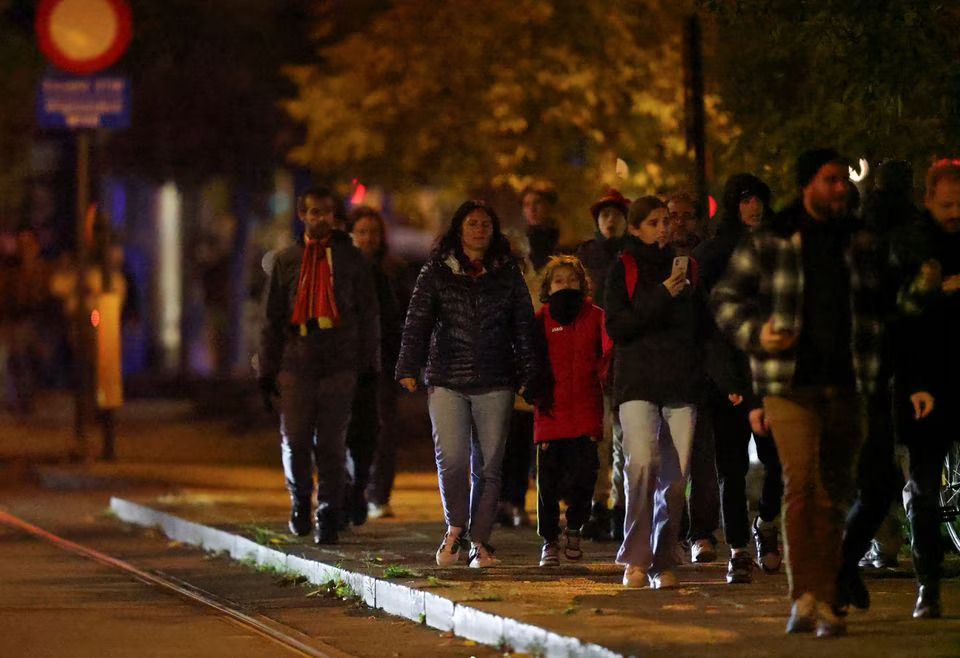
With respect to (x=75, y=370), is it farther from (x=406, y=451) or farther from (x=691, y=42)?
(x=691, y=42)

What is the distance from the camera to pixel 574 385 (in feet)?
39.0

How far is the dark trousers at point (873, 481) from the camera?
9312 millimetres

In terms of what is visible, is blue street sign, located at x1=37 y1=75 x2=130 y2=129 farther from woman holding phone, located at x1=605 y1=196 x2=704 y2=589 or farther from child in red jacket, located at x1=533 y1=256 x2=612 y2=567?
woman holding phone, located at x1=605 y1=196 x2=704 y2=589

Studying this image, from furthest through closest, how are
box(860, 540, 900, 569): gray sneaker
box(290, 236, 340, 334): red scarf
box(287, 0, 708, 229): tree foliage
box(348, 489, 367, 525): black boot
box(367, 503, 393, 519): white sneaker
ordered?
1. box(287, 0, 708, 229): tree foliage
2. box(367, 503, 393, 519): white sneaker
3. box(348, 489, 367, 525): black boot
4. box(290, 236, 340, 334): red scarf
5. box(860, 540, 900, 569): gray sneaker

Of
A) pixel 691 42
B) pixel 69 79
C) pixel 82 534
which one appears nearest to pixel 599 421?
pixel 82 534

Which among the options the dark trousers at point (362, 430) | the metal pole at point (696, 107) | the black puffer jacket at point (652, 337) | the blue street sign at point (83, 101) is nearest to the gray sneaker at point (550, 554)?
the black puffer jacket at point (652, 337)

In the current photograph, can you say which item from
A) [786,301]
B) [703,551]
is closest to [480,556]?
[703,551]

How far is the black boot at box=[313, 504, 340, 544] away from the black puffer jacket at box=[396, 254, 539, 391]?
150 cm

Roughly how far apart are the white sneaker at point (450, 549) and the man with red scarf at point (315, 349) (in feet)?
3.99

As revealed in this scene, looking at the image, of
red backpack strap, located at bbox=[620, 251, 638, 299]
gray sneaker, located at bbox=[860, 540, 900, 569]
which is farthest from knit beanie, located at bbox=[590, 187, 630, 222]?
gray sneaker, located at bbox=[860, 540, 900, 569]

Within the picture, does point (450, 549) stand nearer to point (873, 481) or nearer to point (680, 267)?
point (680, 267)

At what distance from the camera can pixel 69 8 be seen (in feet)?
67.9

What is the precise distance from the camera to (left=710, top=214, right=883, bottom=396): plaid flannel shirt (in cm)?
874

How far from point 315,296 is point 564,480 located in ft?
6.72
